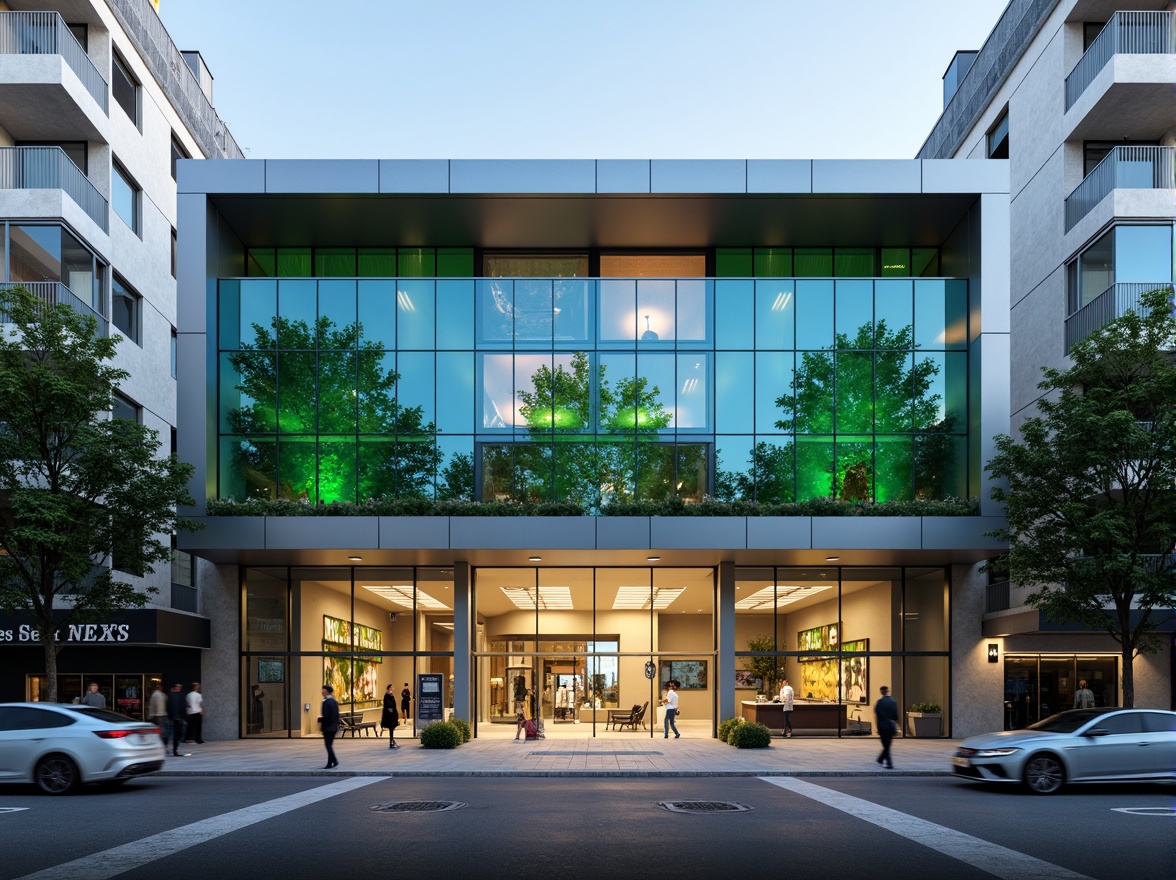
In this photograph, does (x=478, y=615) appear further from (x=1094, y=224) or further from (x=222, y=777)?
(x=1094, y=224)

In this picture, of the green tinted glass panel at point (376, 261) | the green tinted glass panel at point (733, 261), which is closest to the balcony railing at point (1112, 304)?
the green tinted glass panel at point (733, 261)

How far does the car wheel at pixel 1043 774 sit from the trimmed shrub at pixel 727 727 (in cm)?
1083

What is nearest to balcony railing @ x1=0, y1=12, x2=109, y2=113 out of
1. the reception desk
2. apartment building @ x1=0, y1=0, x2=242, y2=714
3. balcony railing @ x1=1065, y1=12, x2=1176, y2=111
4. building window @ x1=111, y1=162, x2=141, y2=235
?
apartment building @ x1=0, y1=0, x2=242, y2=714

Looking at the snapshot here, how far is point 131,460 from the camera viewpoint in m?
23.3

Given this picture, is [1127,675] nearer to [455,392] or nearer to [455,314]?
[455,392]

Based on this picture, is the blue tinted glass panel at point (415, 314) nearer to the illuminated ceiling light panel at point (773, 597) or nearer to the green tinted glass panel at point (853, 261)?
the illuminated ceiling light panel at point (773, 597)

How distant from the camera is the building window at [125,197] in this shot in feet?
105

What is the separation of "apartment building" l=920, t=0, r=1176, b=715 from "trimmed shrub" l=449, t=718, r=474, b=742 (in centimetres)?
1424

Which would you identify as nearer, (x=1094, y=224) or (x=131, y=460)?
(x=131, y=460)

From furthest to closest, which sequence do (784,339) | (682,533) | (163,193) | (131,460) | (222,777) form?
(163,193), (784,339), (682,533), (131,460), (222,777)

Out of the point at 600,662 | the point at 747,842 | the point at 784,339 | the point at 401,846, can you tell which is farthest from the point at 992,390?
the point at 401,846

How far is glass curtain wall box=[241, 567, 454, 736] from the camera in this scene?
100ft

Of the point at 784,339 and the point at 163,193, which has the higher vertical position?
the point at 163,193

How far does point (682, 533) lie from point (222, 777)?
40.8 feet
